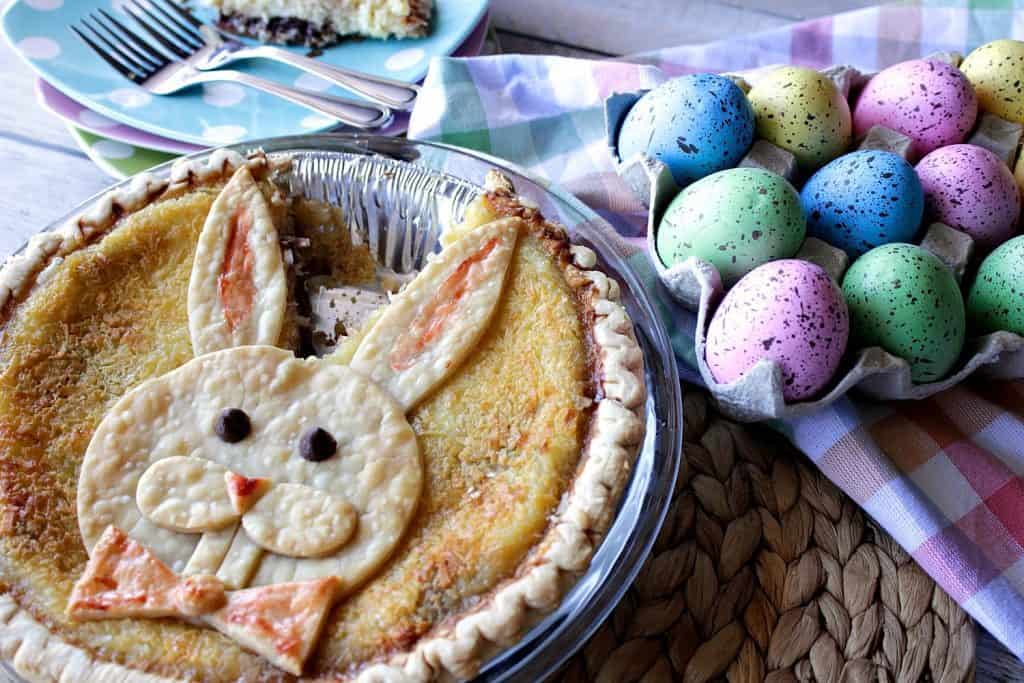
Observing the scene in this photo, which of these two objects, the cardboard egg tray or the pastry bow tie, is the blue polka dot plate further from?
the pastry bow tie

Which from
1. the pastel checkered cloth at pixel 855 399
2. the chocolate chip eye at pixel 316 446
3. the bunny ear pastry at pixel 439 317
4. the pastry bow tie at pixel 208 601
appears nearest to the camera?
the pastry bow tie at pixel 208 601

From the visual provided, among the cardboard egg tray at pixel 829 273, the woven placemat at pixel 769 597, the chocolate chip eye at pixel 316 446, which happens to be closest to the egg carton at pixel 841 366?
the cardboard egg tray at pixel 829 273

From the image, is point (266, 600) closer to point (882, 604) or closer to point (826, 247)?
point (882, 604)

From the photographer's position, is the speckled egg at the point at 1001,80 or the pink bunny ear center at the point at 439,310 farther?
the speckled egg at the point at 1001,80

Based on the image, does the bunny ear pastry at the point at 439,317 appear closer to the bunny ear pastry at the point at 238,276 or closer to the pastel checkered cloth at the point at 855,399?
the bunny ear pastry at the point at 238,276


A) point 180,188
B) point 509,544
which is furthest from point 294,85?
point 509,544

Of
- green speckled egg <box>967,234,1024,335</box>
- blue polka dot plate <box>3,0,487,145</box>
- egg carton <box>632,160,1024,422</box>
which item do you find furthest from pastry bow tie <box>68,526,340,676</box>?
green speckled egg <box>967,234,1024,335</box>
